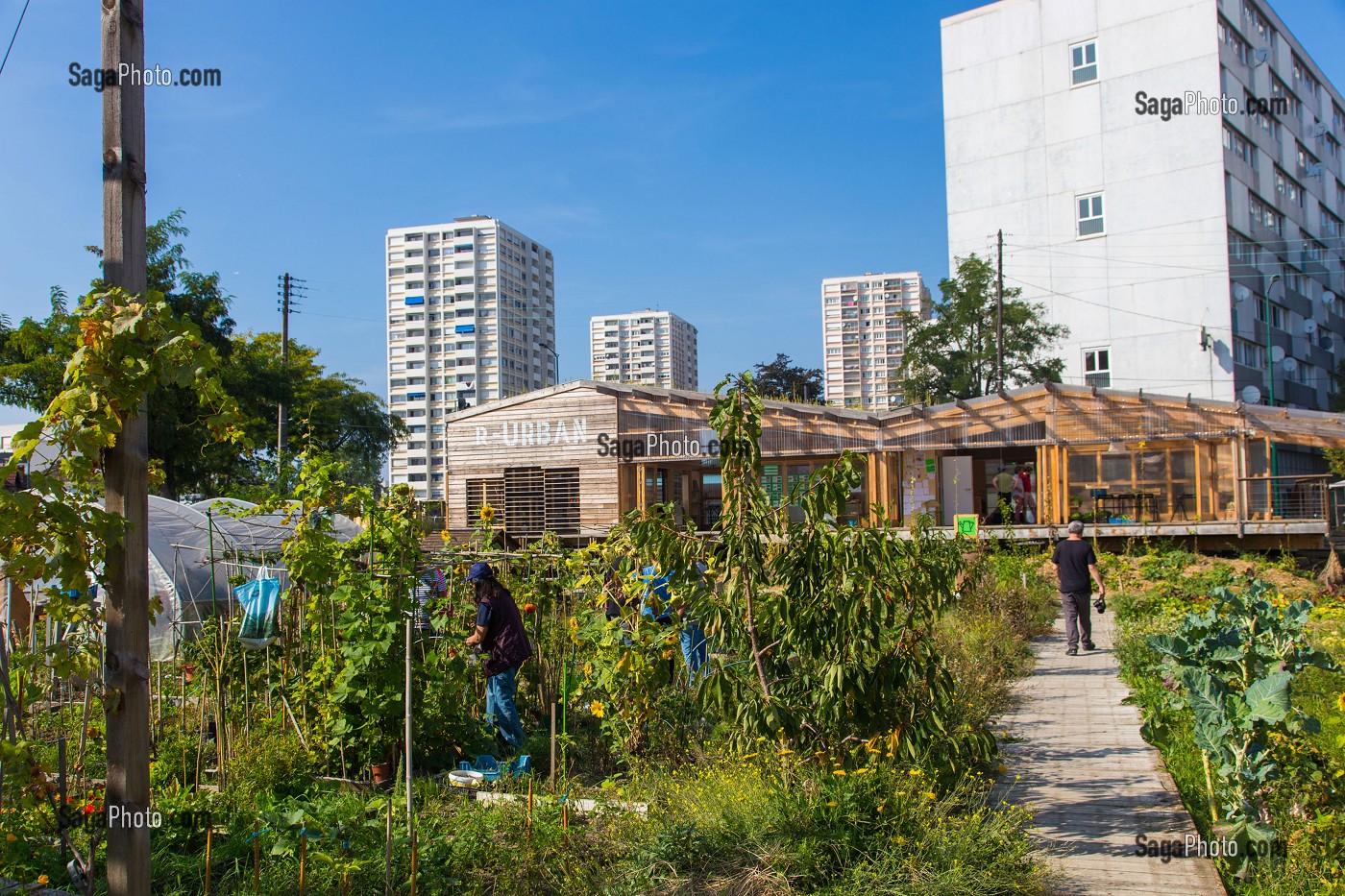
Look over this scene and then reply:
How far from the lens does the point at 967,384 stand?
3522cm

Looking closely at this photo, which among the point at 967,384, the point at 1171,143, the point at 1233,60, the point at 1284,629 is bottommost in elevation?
the point at 1284,629

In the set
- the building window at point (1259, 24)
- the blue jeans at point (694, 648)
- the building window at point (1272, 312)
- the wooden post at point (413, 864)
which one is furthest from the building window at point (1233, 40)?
the wooden post at point (413, 864)

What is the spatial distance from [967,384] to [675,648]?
31401mm

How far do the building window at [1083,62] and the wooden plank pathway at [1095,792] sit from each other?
127ft

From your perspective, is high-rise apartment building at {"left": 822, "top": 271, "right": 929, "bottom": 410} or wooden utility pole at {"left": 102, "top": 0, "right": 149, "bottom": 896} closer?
wooden utility pole at {"left": 102, "top": 0, "right": 149, "bottom": 896}

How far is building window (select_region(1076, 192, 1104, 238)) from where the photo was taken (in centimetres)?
4069

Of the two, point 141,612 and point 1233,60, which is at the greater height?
point 1233,60

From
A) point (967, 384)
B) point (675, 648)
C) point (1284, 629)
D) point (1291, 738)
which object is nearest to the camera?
point (1291, 738)

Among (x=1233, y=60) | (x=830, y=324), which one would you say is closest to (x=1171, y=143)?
(x=1233, y=60)

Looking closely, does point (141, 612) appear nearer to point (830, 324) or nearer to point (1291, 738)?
point (1291, 738)

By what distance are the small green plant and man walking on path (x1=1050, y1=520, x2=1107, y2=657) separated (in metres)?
5.27

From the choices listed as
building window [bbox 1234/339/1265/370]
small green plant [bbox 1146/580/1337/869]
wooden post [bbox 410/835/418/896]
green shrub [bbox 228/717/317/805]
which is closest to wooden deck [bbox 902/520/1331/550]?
small green plant [bbox 1146/580/1337/869]

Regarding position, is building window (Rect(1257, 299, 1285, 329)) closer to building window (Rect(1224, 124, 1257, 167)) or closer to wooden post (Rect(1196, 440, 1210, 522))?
building window (Rect(1224, 124, 1257, 167))

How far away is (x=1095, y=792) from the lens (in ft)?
18.5
